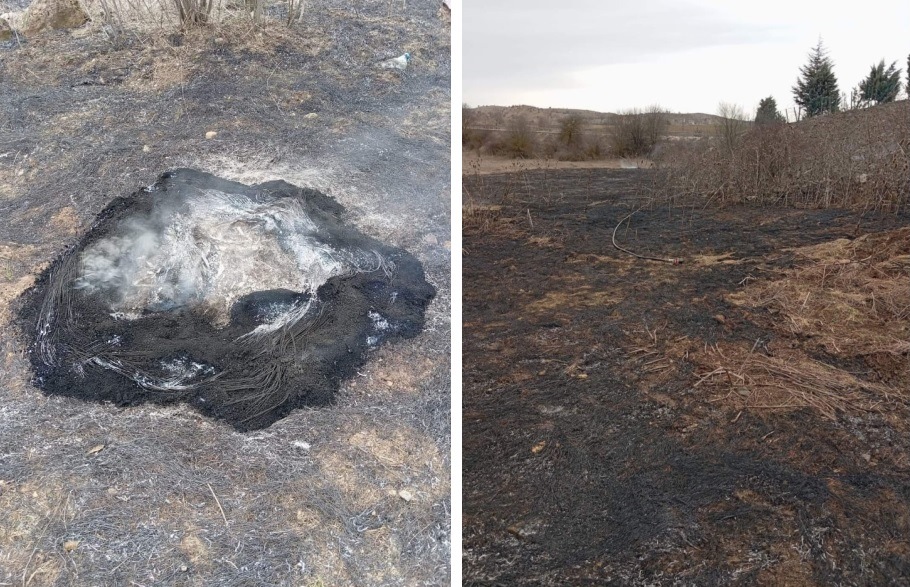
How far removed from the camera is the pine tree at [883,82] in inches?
563

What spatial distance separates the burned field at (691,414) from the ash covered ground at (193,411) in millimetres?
403

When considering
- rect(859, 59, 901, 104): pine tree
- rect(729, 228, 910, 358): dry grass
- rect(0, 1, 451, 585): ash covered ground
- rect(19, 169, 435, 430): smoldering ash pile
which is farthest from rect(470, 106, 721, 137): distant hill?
Answer: rect(19, 169, 435, 430): smoldering ash pile

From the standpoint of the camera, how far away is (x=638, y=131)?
13.8 m

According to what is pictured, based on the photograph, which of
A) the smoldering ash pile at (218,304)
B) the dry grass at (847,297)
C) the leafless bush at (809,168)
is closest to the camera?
the smoldering ash pile at (218,304)

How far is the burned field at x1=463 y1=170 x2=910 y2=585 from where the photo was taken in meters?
2.73

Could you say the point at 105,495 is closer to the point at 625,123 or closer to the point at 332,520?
the point at 332,520

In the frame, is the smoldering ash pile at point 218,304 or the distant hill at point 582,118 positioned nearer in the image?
the smoldering ash pile at point 218,304

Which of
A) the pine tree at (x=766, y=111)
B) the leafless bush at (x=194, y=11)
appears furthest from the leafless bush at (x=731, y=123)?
the leafless bush at (x=194, y=11)

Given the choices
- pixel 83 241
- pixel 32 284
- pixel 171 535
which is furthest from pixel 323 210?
pixel 171 535

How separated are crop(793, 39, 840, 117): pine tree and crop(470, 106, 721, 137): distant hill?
1.86m

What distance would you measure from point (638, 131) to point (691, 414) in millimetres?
11173

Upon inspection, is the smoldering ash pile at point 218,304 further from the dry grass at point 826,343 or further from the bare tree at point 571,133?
the bare tree at point 571,133

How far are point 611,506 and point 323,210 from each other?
2.98 meters

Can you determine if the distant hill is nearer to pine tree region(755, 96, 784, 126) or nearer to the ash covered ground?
pine tree region(755, 96, 784, 126)
